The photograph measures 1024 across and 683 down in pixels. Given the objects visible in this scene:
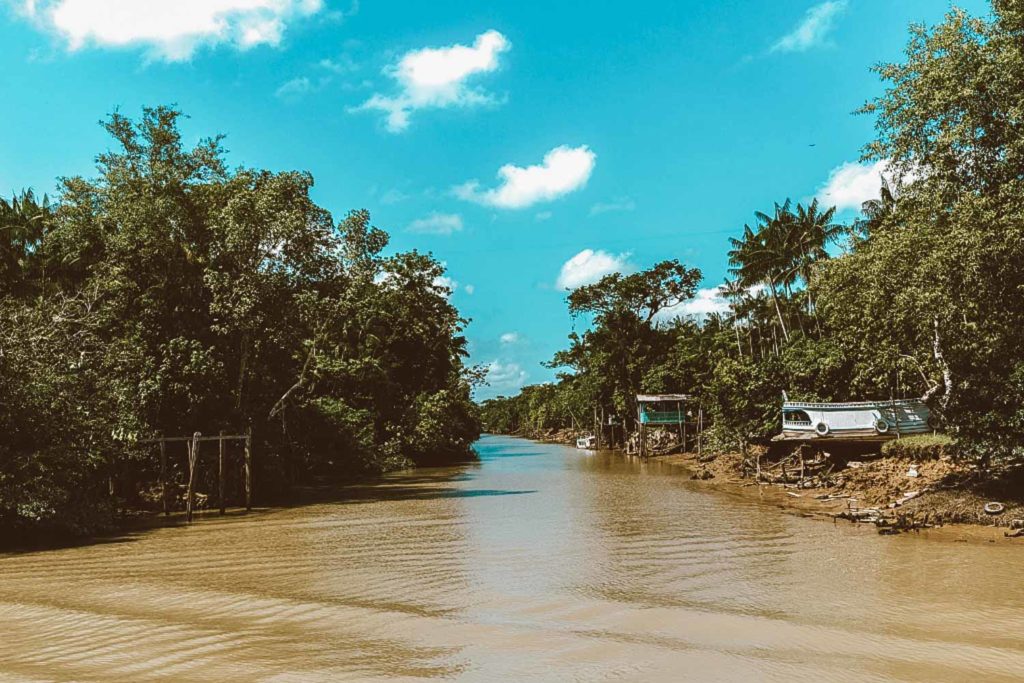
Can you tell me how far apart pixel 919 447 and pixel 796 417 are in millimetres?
6221

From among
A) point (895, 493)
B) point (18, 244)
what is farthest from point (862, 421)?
point (18, 244)

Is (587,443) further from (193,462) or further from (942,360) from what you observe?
(193,462)

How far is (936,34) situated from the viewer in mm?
15078

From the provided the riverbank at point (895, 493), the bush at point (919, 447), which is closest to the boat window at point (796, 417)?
the riverbank at point (895, 493)

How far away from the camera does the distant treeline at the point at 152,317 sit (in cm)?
1683

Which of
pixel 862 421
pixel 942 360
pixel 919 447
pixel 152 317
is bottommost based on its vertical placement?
pixel 919 447

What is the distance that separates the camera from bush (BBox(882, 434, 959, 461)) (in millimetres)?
22781

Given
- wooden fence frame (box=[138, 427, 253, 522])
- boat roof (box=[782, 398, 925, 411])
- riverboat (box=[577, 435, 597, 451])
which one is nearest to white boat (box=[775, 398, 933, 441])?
boat roof (box=[782, 398, 925, 411])

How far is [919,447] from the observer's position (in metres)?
23.5

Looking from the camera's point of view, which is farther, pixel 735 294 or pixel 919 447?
pixel 735 294

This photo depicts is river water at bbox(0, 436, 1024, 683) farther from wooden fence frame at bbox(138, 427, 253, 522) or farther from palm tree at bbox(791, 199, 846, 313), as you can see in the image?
palm tree at bbox(791, 199, 846, 313)

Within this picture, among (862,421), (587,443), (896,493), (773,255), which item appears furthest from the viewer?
(587,443)

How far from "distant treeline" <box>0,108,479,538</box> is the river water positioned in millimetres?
2742

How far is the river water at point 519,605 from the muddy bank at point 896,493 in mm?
1190
